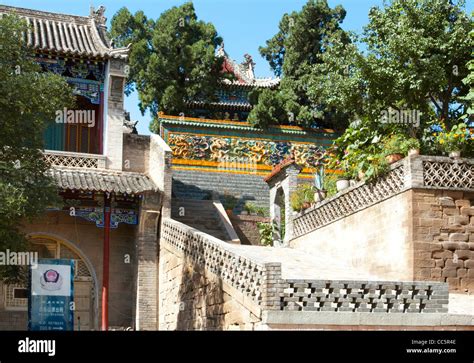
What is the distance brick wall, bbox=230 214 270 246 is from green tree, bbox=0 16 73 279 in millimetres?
Answer: 10904

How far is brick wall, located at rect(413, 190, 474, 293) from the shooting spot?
15.4 m

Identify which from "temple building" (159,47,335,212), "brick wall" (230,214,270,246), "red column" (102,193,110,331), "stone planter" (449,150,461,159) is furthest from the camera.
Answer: "temple building" (159,47,335,212)

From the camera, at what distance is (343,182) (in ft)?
60.9

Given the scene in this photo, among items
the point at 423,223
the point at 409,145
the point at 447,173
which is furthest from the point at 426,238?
the point at 409,145

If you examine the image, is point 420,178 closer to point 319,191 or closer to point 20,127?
point 319,191

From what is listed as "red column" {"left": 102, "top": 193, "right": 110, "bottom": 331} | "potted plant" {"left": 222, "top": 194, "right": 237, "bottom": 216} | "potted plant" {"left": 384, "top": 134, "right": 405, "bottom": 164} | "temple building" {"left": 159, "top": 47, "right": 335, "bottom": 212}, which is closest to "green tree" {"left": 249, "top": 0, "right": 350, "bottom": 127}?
"temple building" {"left": 159, "top": 47, "right": 335, "bottom": 212}

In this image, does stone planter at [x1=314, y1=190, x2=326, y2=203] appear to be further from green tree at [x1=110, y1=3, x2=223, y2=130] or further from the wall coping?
green tree at [x1=110, y1=3, x2=223, y2=130]

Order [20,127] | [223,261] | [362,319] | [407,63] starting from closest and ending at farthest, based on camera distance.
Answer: [20,127], [362,319], [223,261], [407,63]

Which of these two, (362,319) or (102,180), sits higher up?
(102,180)

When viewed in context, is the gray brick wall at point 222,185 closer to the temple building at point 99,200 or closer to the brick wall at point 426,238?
the temple building at point 99,200

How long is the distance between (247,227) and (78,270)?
5153mm

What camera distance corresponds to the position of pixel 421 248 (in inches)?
605

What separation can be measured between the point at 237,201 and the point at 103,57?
7.18 metres
